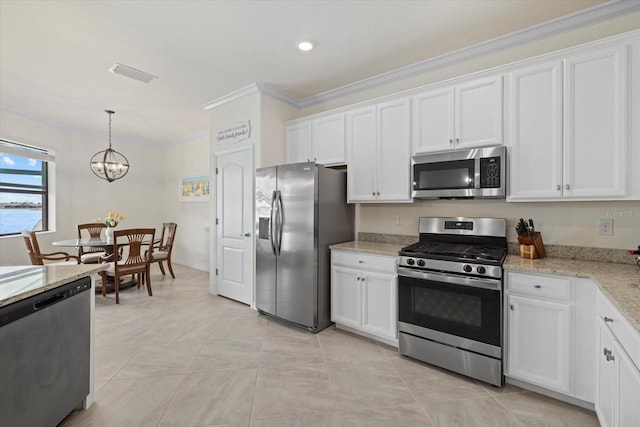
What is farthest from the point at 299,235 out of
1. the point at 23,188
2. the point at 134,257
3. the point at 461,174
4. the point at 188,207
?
the point at 23,188

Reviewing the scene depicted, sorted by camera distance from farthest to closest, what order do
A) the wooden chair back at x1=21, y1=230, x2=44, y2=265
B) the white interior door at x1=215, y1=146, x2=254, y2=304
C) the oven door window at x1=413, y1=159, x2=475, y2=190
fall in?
the wooden chair back at x1=21, y1=230, x2=44, y2=265 < the white interior door at x1=215, y1=146, x2=254, y2=304 < the oven door window at x1=413, y1=159, x2=475, y2=190

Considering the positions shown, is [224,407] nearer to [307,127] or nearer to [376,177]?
[376,177]

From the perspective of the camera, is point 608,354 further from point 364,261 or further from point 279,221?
point 279,221

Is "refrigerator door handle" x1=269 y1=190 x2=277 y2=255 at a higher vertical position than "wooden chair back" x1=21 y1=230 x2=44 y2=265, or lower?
higher

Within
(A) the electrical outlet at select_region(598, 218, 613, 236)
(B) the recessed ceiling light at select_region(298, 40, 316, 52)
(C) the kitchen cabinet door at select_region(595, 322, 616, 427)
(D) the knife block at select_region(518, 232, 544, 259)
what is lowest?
(C) the kitchen cabinet door at select_region(595, 322, 616, 427)

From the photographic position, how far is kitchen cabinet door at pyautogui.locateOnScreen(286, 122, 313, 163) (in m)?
3.62

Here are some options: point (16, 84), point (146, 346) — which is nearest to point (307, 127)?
point (146, 346)

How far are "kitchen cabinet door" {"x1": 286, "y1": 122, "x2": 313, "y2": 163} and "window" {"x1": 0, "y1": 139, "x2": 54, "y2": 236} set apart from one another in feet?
13.2

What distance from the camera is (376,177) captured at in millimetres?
3051

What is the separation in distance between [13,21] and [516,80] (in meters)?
4.02

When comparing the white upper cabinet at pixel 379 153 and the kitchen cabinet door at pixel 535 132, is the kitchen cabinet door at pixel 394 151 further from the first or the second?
the kitchen cabinet door at pixel 535 132

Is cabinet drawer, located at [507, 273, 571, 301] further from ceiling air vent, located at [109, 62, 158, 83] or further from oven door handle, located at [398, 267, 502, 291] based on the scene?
ceiling air vent, located at [109, 62, 158, 83]

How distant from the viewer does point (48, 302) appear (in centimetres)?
159

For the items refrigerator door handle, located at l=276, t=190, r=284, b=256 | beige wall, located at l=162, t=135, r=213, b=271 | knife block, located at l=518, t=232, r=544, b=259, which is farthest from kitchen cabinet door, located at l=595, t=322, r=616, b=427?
beige wall, located at l=162, t=135, r=213, b=271
